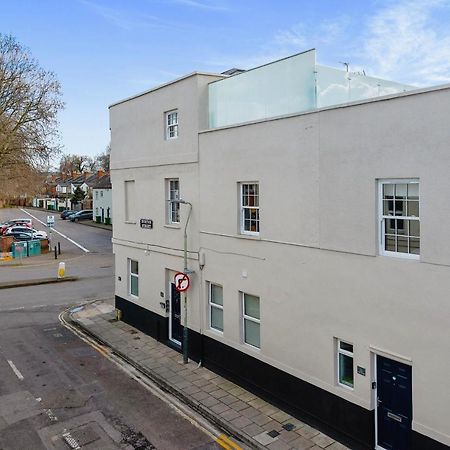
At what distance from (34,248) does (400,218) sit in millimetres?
35576

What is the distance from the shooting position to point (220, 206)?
12719mm

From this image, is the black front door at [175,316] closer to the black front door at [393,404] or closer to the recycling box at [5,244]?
the black front door at [393,404]

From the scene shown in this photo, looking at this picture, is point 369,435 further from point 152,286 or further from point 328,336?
point 152,286

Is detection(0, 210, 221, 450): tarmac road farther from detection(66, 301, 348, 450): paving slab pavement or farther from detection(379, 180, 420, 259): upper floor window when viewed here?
detection(379, 180, 420, 259): upper floor window

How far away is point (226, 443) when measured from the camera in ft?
32.1

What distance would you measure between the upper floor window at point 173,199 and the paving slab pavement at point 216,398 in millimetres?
4170

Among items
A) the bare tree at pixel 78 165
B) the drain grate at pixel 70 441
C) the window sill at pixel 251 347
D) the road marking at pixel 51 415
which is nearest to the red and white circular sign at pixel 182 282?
the window sill at pixel 251 347

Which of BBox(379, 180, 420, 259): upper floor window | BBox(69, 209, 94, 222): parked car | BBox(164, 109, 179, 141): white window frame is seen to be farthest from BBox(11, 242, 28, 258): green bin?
BBox(69, 209, 94, 222): parked car

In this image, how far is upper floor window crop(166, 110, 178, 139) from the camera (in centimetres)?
1469

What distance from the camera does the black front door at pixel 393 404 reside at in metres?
8.44

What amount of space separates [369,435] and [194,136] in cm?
872

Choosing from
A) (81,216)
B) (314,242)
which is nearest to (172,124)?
(314,242)

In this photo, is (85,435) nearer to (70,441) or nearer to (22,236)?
(70,441)

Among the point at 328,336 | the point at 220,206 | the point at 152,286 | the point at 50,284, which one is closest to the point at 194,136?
the point at 220,206
